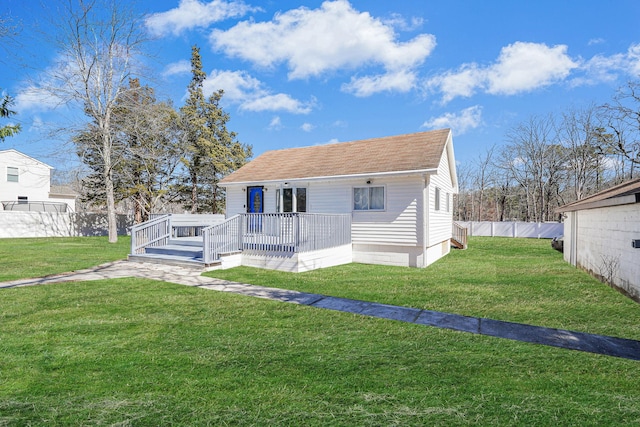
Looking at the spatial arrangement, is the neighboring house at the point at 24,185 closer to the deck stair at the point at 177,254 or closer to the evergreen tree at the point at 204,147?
the evergreen tree at the point at 204,147

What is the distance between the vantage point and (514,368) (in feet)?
11.0

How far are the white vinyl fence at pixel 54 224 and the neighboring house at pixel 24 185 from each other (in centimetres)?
563

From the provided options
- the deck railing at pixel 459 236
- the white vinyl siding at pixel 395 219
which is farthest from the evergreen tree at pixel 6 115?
the deck railing at pixel 459 236

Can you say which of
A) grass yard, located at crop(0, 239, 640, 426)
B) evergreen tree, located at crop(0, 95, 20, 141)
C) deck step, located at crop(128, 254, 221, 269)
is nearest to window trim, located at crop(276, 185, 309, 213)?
deck step, located at crop(128, 254, 221, 269)

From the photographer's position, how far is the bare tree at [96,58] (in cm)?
1858

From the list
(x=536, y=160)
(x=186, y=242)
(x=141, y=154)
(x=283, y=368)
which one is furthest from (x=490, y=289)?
(x=536, y=160)

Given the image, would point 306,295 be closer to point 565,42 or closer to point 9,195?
point 565,42

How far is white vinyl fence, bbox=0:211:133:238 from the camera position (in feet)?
68.4

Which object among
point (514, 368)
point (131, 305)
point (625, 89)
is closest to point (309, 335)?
point (514, 368)

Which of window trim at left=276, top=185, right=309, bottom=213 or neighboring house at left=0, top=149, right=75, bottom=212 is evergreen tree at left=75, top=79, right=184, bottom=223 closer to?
neighboring house at left=0, top=149, right=75, bottom=212

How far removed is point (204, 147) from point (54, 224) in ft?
37.6

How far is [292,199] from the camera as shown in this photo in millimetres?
13336

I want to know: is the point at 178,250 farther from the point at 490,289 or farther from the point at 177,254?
the point at 490,289

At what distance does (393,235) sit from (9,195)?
31282 millimetres
